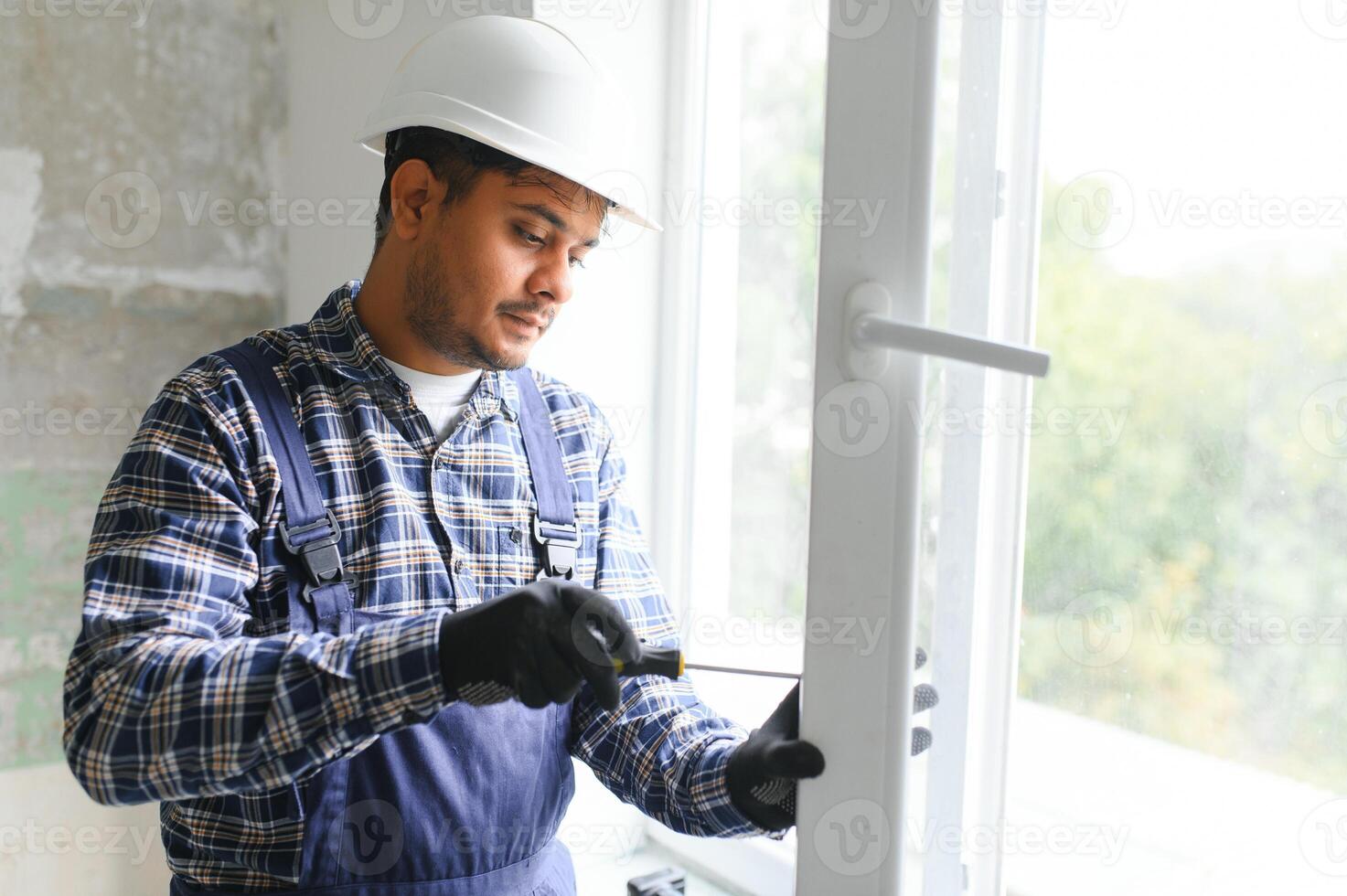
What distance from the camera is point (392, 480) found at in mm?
1064

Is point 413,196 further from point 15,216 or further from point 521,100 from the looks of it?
point 15,216

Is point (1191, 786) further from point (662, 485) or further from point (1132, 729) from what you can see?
point (662, 485)

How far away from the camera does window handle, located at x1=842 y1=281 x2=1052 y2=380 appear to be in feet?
2.21

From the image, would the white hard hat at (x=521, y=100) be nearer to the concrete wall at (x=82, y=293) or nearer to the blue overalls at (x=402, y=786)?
the blue overalls at (x=402, y=786)

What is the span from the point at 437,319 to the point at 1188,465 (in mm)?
779

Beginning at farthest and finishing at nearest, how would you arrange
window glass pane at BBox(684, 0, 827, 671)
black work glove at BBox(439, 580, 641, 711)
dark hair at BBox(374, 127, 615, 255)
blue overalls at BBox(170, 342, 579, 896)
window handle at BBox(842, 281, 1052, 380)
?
window glass pane at BBox(684, 0, 827, 671), dark hair at BBox(374, 127, 615, 255), blue overalls at BBox(170, 342, 579, 896), black work glove at BBox(439, 580, 641, 711), window handle at BBox(842, 281, 1052, 380)

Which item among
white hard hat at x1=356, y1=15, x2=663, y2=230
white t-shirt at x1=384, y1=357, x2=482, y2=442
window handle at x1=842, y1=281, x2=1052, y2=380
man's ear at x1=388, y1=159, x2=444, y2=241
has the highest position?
white hard hat at x1=356, y1=15, x2=663, y2=230

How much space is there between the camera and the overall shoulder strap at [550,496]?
1.14 meters

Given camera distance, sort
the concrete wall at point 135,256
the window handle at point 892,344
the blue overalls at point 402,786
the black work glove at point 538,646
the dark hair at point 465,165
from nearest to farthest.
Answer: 1. the window handle at point 892,344
2. the black work glove at point 538,646
3. the blue overalls at point 402,786
4. the dark hair at point 465,165
5. the concrete wall at point 135,256

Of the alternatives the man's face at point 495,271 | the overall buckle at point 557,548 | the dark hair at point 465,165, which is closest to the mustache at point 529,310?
the man's face at point 495,271

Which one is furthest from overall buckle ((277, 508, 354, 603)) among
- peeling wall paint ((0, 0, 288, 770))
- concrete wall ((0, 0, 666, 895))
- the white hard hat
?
peeling wall paint ((0, 0, 288, 770))

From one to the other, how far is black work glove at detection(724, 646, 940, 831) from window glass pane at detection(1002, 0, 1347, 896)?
8.9 inches

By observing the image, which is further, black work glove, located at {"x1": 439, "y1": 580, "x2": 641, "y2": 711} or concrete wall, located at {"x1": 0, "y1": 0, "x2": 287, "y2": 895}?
concrete wall, located at {"x1": 0, "y1": 0, "x2": 287, "y2": 895}

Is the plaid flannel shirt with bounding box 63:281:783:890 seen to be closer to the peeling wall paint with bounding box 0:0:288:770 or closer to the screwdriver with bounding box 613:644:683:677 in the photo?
the screwdriver with bounding box 613:644:683:677
